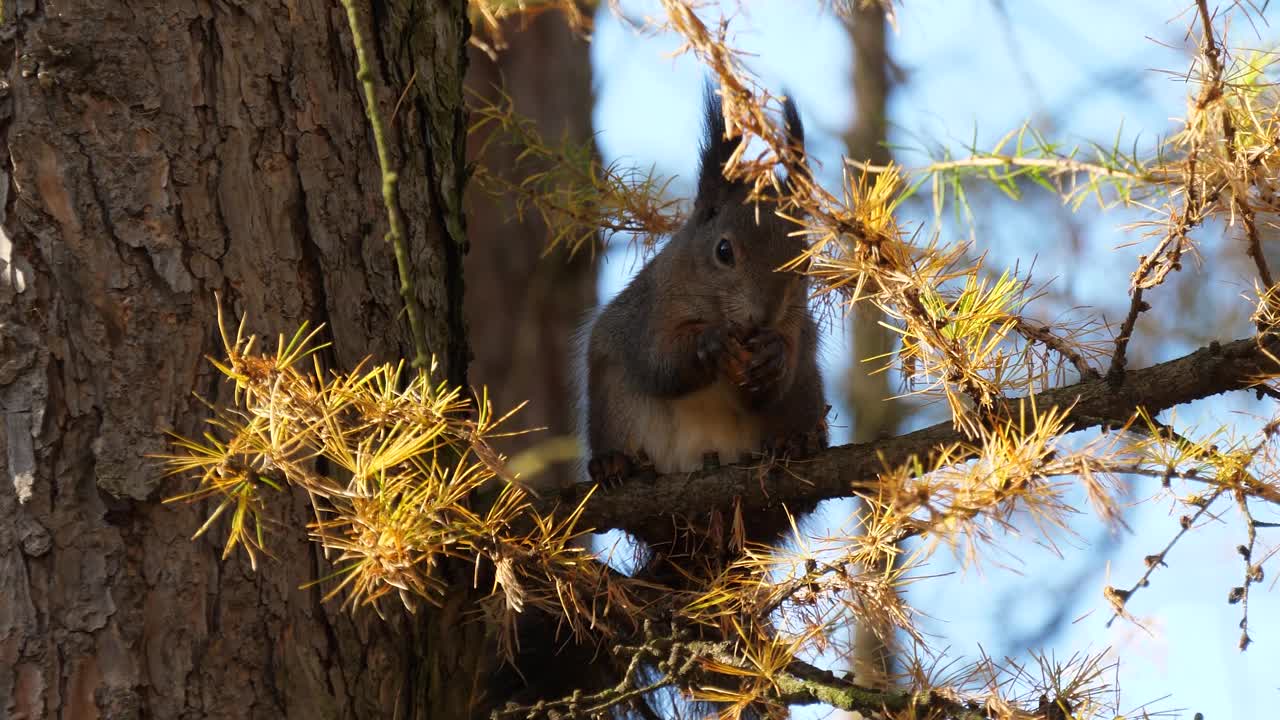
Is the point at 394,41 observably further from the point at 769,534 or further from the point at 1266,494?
the point at 1266,494

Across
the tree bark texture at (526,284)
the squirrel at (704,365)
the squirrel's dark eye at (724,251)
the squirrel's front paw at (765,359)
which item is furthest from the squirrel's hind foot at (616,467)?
the tree bark texture at (526,284)

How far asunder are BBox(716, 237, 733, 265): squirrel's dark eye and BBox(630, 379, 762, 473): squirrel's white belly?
9.2 inches

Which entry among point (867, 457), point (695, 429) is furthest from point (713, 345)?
point (867, 457)

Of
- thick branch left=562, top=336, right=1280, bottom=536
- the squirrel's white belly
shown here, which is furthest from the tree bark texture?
thick branch left=562, top=336, right=1280, bottom=536

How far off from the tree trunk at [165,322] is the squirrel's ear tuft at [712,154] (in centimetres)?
73

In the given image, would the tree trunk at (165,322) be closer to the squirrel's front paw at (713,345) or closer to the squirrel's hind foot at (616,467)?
the squirrel's hind foot at (616,467)

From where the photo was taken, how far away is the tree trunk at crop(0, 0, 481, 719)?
122 centimetres

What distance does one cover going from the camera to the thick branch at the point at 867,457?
1273 mm

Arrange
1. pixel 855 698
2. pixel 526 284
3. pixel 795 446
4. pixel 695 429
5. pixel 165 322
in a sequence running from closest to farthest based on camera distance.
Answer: pixel 855 698, pixel 165 322, pixel 795 446, pixel 695 429, pixel 526 284

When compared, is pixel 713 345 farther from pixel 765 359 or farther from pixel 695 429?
pixel 695 429

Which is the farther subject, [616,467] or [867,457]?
[616,467]

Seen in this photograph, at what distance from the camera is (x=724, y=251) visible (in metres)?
2.04

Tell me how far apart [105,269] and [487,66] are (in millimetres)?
2175

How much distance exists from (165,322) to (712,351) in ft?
3.11
